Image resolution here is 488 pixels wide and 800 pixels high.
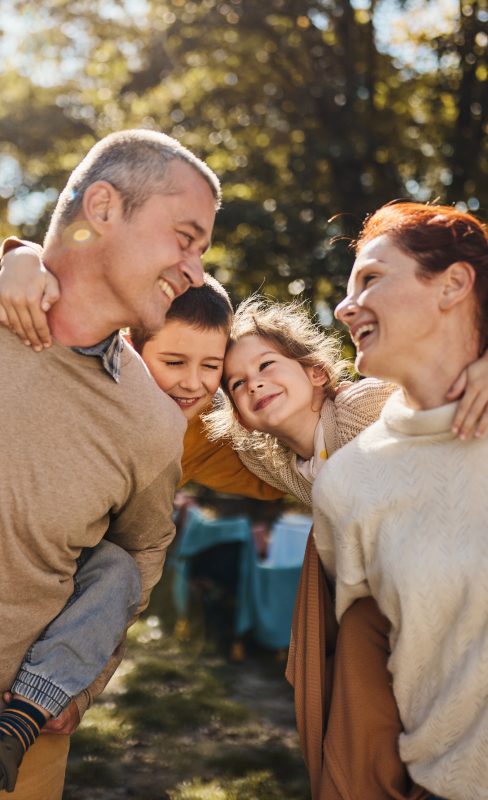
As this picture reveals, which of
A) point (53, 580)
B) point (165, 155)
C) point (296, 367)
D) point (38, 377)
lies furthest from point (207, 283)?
point (53, 580)

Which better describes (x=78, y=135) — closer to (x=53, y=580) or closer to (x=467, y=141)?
(x=467, y=141)

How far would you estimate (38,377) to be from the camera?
7.65 ft

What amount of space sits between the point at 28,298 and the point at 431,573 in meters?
1.24

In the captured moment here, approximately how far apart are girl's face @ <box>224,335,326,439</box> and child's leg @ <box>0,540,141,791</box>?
2.50 feet

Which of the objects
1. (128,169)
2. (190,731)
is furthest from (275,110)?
(128,169)

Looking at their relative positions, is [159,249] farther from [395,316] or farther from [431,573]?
[431,573]

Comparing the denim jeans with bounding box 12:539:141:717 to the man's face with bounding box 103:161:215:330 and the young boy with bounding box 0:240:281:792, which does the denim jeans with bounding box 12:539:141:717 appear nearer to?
the young boy with bounding box 0:240:281:792

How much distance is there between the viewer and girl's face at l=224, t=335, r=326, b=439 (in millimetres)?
3070

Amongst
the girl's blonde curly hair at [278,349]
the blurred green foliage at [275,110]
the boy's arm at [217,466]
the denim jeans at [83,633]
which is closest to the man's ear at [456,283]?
the girl's blonde curly hair at [278,349]

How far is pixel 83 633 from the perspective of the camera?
2.40 metres

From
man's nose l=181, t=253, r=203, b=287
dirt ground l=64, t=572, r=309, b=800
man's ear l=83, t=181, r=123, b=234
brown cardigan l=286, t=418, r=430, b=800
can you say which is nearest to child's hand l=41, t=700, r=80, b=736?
brown cardigan l=286, t=418, r=430, b=800

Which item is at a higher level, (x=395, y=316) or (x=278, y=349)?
(x=395, y=316)

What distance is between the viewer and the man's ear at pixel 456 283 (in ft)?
7.41

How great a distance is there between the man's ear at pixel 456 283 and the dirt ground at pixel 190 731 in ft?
10.4
